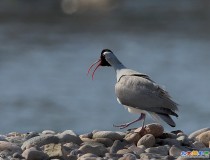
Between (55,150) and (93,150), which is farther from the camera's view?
(93,150)

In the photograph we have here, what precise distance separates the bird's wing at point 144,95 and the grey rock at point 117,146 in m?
0.64

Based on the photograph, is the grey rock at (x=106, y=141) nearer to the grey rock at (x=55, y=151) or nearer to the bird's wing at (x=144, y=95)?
the grey rock at (x=55, y=151)

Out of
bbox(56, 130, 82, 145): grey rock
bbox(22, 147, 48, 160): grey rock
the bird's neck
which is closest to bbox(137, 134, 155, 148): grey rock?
bbox(56, 130, 82, 145): grey rock

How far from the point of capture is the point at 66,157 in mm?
9109

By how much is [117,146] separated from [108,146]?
0.14 meters

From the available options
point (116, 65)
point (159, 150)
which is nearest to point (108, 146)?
point (159, 150)

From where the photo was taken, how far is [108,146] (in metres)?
9.73

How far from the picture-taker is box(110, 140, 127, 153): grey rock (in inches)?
376

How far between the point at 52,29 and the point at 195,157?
68.9ft

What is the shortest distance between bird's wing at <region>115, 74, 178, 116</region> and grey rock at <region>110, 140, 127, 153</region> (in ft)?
2.11

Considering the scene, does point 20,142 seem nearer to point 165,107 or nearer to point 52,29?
point 165,107

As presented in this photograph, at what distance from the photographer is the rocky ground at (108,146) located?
9.13 meters

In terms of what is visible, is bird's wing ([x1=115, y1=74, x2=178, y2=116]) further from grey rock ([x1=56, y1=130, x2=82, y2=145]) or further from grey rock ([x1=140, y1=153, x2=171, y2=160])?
grey rock ([x1=140, y1=153, x2=171, y2=160])

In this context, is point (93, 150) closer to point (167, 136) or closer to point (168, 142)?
point (168, 142)
